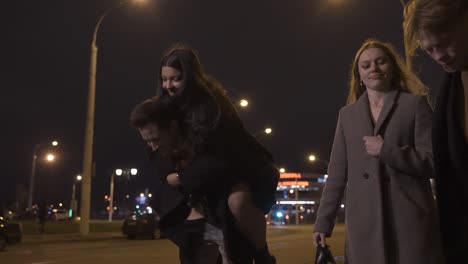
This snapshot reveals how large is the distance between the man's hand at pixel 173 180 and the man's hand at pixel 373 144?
1.02 metres

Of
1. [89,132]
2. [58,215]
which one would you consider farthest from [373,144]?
[58,215]

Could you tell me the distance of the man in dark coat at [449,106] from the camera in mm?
1797

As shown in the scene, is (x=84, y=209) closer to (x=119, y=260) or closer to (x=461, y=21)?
(x=119, y=260)

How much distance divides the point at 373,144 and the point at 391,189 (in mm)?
248

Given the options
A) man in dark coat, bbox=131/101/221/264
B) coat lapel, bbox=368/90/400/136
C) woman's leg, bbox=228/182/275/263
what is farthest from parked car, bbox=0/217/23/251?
coat lapel, bbox=368/90/400/136

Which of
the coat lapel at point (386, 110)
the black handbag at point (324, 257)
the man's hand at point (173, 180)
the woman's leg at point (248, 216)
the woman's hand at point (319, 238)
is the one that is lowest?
the black handbag at point (324, 257)

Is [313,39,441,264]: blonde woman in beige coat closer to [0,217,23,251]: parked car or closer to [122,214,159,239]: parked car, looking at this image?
[0,217,23,251]: parked car

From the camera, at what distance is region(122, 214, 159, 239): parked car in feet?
82.5

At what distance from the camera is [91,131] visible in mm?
23000

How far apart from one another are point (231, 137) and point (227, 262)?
59cm

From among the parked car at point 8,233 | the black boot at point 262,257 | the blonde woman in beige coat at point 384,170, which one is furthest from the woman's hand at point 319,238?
the parked car at point 8,233

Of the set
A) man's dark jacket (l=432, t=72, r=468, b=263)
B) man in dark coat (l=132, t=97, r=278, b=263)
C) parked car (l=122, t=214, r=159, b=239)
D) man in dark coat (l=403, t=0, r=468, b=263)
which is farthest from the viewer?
parked car (l=122, t=214, r=159, b=239)

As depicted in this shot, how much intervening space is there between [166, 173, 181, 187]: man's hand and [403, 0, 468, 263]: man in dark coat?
119 centimetres

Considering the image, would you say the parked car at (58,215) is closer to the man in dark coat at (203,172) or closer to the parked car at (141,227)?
the parked car at (141,227)
